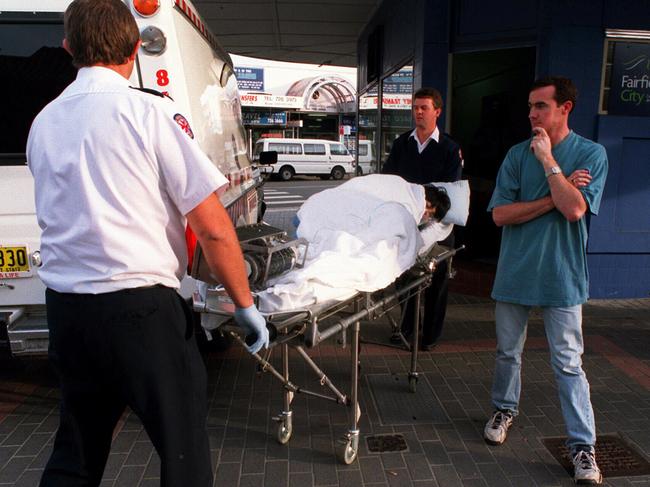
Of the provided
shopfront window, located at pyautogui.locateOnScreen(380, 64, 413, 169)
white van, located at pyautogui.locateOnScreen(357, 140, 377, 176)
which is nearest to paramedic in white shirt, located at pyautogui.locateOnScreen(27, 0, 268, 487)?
shopfront window, located at pyautogui.locateOnScreen(380, 64, 413, 169)

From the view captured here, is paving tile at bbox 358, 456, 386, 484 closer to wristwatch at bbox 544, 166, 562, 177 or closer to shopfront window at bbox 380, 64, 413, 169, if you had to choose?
wristwatch at bbox 544, 166, 562, 177

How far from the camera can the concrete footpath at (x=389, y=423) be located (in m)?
3.03

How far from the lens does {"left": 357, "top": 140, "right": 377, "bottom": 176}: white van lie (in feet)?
38.2

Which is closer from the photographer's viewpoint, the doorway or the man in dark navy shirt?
the man in dark navy shirt

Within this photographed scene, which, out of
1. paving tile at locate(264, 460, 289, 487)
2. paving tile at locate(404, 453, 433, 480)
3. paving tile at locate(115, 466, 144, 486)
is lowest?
paving tile at locate(404, 453, 433, 480)

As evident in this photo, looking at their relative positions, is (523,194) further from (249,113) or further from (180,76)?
(249,113)

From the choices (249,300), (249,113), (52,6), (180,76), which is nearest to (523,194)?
(249,300)

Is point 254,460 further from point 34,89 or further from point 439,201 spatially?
point 34,89

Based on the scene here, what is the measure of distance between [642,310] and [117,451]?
516 centimetres

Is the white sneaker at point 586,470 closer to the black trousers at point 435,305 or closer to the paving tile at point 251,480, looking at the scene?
the paving tile at point 251,480

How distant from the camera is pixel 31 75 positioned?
12.1 feet

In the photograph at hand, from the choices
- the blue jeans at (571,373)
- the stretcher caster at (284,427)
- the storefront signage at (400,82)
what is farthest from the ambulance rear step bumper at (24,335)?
the storefront signage at (400,82)

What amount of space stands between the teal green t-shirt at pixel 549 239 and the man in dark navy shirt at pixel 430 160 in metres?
1.42

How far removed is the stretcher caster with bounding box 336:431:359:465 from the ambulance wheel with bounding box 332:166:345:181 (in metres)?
24.9
